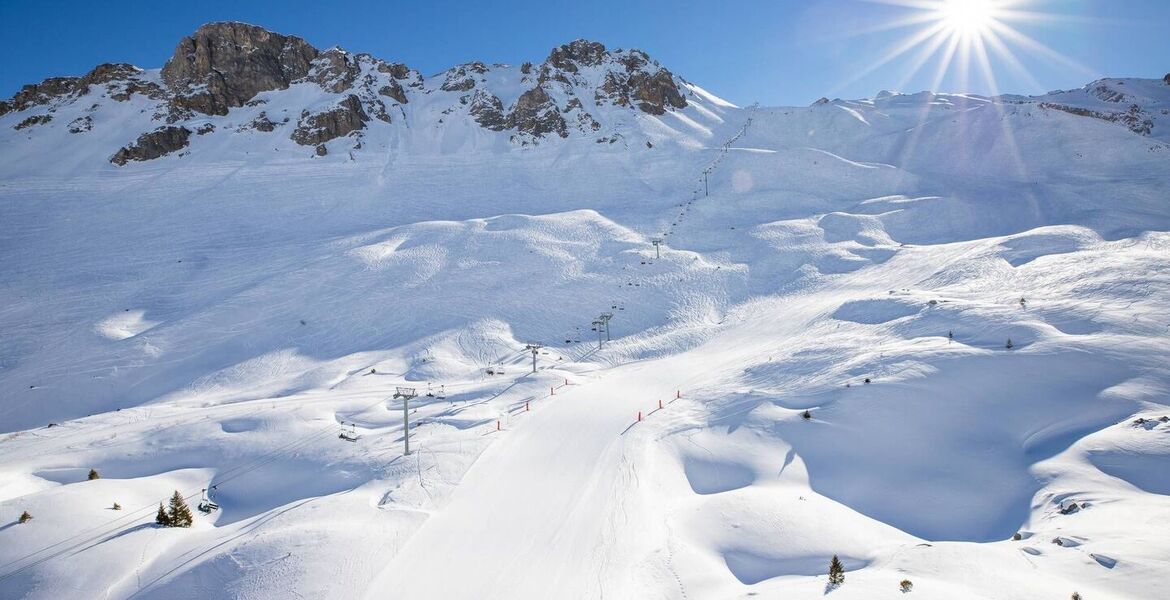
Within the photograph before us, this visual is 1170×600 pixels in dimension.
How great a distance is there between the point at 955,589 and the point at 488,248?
51.3 m

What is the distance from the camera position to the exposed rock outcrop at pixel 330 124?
286ft

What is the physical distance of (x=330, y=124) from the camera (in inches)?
3531

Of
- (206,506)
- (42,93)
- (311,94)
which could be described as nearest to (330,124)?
(311,94)

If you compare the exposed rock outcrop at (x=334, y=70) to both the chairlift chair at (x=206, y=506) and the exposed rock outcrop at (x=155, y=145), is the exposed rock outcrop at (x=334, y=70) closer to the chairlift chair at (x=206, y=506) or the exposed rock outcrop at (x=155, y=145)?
the exposed rock outcrop at (x=155, y=145)

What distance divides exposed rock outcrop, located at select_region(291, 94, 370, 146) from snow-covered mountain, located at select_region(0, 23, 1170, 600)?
25.2 inches

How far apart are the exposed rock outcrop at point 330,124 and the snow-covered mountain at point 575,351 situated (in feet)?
2.10

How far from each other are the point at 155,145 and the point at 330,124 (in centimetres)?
2594

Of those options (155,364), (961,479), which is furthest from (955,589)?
(155,364)

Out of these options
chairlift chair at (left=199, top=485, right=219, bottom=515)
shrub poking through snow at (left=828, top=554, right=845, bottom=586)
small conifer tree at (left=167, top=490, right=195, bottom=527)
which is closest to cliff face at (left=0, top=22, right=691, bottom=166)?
chairlift chair at (left=199, top=485, right=219, bottom=515)

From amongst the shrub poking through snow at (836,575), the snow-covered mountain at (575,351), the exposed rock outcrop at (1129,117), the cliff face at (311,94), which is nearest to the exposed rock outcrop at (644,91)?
the cliff face at (311,94)

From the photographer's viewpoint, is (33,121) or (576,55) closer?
(33,121)

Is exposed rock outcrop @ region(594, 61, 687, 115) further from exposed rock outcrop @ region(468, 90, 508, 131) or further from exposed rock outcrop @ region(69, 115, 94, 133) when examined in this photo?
exposed rock outcrop @ region(69, 115, 94, 133)

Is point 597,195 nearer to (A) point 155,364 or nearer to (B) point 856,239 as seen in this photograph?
(B) point 856,239

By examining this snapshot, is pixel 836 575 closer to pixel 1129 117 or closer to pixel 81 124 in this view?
pixel 1129 117
